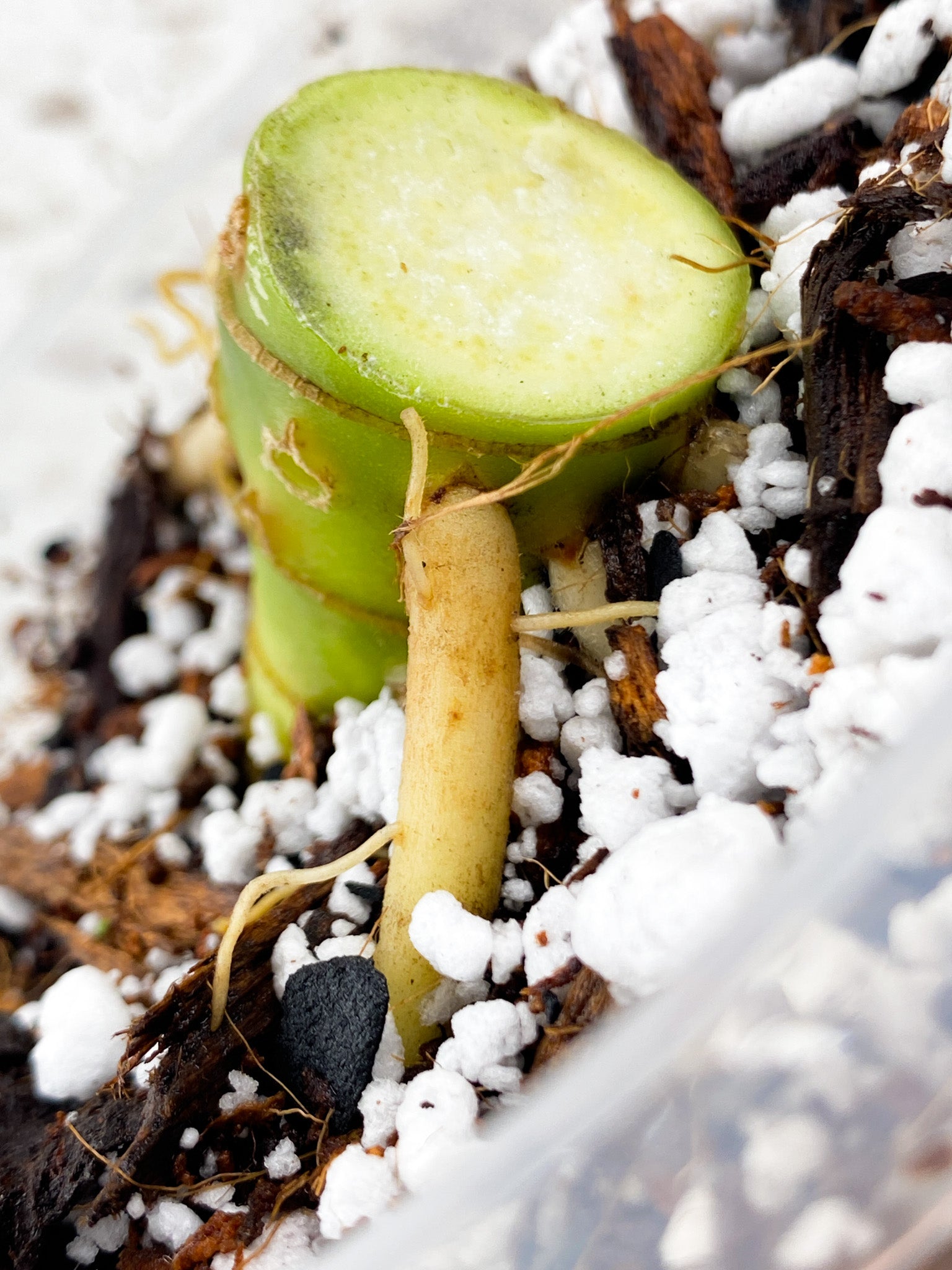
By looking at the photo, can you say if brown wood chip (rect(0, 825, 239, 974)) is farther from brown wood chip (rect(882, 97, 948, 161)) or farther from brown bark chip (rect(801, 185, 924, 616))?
brown wood chip (rect(882, 97, 948, 161))

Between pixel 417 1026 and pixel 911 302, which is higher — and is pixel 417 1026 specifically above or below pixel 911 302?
below

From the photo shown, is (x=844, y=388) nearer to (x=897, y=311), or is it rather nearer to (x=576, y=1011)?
(x=897, y=311)

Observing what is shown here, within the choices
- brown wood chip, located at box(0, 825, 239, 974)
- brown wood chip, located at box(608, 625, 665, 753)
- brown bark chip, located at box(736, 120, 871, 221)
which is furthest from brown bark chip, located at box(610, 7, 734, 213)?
brown wood chip, located at box(0, 825, 239, 974)

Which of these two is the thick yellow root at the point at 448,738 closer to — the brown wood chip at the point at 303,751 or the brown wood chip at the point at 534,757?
the brown wood chip at the point at 534,757

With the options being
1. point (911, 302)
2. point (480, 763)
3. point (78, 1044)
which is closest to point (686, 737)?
point (480, 763)

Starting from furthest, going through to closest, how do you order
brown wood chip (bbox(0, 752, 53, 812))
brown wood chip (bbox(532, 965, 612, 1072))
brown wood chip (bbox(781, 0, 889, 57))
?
brown wood chip (bbox(0, 752, 53, 812))
brown wood chip (bbox(781, 0, 889, 57))
brown wood chip (bbox(532, 965, 612, 1072))

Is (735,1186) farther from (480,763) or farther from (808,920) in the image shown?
(480,763)
